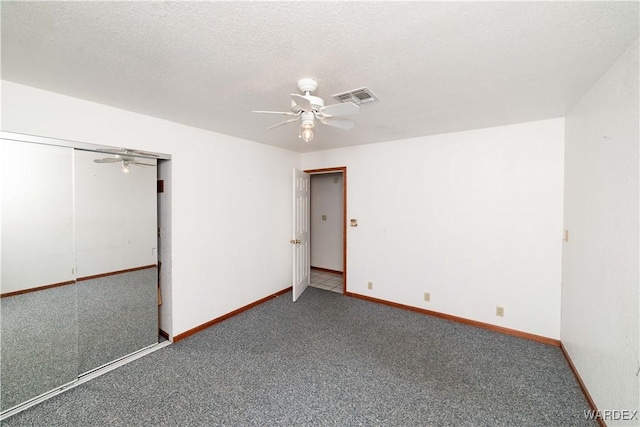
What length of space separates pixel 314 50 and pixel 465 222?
275 cm

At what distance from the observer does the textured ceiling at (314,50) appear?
1189 mm

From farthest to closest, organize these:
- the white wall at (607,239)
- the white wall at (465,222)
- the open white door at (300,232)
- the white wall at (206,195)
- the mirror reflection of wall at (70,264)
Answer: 1. the open white door at (300,232)
2. the white wall at (465,222)
3. the white wall at (206,195)
4. the mirror reflection of wall at (70,264)
5. the white wall at (607,239)

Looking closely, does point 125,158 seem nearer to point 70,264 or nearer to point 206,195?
point 206,195

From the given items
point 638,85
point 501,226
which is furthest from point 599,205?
point 501,226

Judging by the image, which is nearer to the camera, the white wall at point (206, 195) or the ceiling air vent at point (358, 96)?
the ceiling air vent at point (358, 96)

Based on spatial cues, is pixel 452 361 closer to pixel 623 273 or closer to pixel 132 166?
pixel 623 273

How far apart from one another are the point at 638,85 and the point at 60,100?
12.8 ft

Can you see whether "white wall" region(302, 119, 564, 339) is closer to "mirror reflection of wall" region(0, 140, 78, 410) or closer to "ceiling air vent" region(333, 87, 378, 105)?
"ceiling air vent" region(333, 87, 378, 105)

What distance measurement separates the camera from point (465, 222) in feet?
10.6

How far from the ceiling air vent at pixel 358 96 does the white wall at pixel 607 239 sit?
1474 millimetres

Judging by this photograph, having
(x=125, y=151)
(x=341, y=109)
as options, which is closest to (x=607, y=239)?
(x=341, y=109)

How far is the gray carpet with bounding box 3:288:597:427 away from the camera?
1.84 metres

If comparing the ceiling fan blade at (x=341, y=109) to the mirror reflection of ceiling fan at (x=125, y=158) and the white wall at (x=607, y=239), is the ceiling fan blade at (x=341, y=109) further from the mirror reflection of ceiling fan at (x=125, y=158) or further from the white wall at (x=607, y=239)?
the mirror reflection of ceiling fan at (x=125, y=158)

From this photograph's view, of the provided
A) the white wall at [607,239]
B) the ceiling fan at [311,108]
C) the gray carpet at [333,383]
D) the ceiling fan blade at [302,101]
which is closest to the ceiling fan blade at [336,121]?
the ceiling fan at [311,108]
